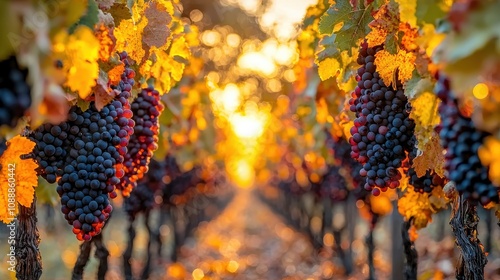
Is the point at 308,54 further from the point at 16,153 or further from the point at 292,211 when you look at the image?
the point at 292,211

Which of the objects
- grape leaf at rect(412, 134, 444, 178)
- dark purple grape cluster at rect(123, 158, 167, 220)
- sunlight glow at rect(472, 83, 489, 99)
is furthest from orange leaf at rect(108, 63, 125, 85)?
dark purple grape cluster at rect(123, 158, 167, 220)

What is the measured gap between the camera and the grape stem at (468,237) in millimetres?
3506

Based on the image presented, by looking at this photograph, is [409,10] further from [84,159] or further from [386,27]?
[84,159]

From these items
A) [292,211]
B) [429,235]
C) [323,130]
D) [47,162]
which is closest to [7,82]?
[47,162]

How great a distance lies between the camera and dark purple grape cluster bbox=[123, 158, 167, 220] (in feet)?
23.0

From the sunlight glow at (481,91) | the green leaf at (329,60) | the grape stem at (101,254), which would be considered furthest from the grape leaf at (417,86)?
the grape stem at (101,254)

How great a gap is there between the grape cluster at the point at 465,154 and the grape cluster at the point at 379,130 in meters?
1.00

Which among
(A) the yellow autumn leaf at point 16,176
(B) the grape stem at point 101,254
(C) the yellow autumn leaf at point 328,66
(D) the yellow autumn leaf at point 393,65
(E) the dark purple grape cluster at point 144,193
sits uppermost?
(E) the dark purple grape cluster at point 144,193

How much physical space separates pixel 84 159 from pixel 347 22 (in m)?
1.81

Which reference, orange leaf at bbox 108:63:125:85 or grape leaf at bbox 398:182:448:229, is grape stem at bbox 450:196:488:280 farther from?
orange leaf at bbox 108:63:125:85

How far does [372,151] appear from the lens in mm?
3471

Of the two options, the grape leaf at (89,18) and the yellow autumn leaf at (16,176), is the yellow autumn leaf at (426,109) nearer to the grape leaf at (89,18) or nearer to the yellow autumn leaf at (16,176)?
the grape leaf at (89,18)

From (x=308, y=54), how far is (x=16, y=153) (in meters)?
3.24

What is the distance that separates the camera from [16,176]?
3.19 meters
